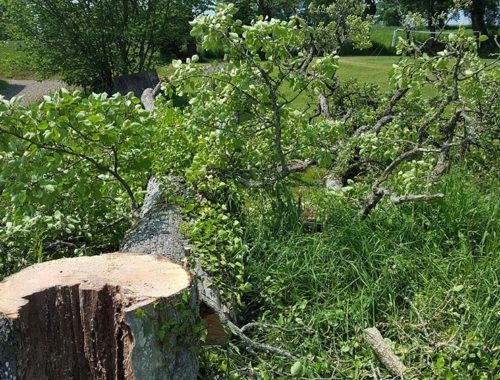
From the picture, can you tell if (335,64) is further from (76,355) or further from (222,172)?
(76,355)

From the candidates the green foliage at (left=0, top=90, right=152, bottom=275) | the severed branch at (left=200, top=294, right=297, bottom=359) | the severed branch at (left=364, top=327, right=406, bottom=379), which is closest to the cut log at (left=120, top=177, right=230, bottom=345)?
the severed branch at (left=200, top=294, right=297, bottom=359)

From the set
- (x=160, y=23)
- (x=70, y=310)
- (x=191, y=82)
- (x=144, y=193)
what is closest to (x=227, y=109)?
(x=191, y=82)

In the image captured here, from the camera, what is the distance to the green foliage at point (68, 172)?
3.63 metres

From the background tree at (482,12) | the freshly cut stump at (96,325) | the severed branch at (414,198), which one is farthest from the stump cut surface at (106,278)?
the background tree at (482,12)

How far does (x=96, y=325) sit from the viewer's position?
2.57 m

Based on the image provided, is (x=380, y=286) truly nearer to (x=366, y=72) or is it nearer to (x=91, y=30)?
(x=91, y=30)

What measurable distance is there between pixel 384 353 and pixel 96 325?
1551mm

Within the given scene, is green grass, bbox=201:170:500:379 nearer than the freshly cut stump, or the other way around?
the freshly cut stump

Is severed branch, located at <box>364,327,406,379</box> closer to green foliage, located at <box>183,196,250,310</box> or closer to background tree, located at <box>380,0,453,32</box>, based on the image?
green foliage, located at <box>183,196,250,310</box>

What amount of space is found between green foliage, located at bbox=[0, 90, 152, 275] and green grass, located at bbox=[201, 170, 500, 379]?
1.14 m

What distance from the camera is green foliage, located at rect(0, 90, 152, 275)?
3.63 metres

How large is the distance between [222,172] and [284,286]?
57.0 inches

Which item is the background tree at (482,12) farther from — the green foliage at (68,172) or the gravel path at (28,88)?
the green foliage at (68,172)

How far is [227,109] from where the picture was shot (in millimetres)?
4574
